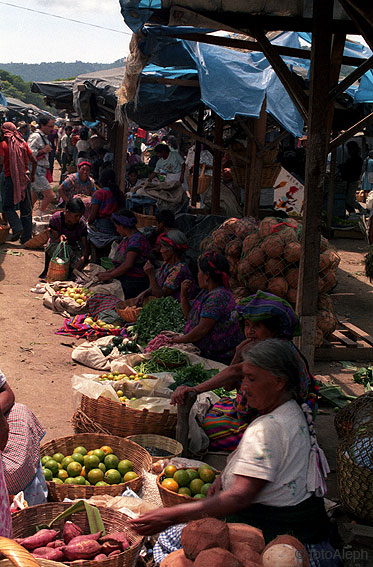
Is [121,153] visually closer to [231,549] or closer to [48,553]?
[48,553]

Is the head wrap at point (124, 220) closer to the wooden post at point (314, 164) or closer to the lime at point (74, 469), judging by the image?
the wooden post at point (314, 164)

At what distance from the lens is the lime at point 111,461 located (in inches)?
143

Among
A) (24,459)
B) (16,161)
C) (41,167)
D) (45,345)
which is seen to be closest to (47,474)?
(24,459)

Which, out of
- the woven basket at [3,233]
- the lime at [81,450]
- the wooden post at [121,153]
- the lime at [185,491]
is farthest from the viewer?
the wooden post at [121,153]

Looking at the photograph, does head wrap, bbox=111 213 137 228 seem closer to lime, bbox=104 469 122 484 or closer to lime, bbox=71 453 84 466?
lime, bbox=71 453 84 466

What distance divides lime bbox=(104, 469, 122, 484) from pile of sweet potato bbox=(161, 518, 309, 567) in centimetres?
149

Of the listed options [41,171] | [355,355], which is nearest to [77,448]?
[355,355]

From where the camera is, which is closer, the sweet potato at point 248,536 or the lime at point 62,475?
the sweet potato at point 248,536

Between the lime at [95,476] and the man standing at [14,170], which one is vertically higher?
the man standing at [14,170]

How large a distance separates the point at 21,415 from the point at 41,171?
1021cm

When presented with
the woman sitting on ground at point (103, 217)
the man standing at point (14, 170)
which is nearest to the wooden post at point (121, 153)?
the man standing at point (14, 170)

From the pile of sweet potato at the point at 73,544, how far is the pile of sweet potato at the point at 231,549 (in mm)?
747

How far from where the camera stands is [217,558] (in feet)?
6.06

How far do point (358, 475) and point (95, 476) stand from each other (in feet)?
5.08
